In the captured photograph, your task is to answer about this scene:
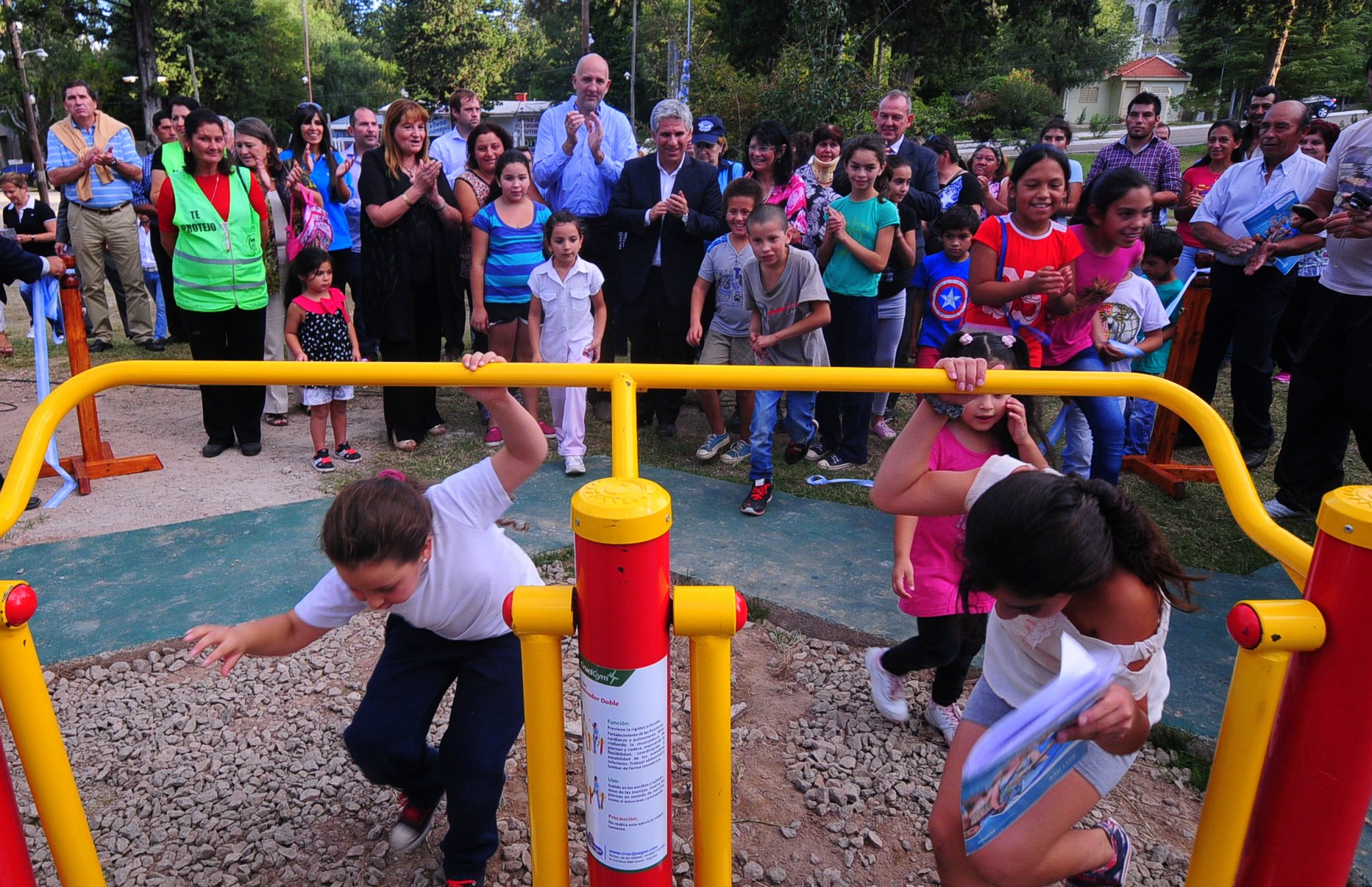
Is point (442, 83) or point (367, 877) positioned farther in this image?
point (442, 83)

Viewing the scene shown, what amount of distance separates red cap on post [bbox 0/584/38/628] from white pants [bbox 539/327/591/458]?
3541mm

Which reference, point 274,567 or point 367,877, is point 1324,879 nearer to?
point 367,877

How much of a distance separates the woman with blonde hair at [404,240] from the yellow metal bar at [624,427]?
4.03m

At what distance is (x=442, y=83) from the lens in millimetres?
49156

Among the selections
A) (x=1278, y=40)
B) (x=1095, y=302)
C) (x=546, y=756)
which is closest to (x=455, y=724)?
(x=546, y=756)

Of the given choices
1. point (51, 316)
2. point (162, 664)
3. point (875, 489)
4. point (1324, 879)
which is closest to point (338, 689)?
point (162, 664)

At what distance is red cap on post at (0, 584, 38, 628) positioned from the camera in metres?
1.60

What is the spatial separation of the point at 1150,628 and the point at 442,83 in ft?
173

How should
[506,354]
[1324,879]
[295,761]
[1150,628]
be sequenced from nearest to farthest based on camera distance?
[1324,879]
[1150,628]
[295,761]
[506,354]

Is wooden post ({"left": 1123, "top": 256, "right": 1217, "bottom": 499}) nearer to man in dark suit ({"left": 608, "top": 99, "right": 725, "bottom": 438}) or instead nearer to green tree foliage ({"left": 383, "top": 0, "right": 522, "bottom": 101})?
man in dark suit ({"left": 608, "top": 99, "right": 725, "bottom": 438})

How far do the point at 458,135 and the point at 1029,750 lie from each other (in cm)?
620

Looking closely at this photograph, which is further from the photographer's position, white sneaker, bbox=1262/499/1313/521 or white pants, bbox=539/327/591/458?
white pants, bbox=539/327/591/458

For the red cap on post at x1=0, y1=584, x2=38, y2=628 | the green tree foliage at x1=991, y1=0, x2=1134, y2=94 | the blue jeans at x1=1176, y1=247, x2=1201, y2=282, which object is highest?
the green tree foliage at x1=991, y1=0, x2=1134, y2=94

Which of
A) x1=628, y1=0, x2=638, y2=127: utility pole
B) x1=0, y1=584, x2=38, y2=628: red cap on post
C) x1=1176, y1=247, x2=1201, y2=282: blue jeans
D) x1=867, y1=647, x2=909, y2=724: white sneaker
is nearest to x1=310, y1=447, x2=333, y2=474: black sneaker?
x1=867, y1=647, x2=909, y2=724: white sneaker
